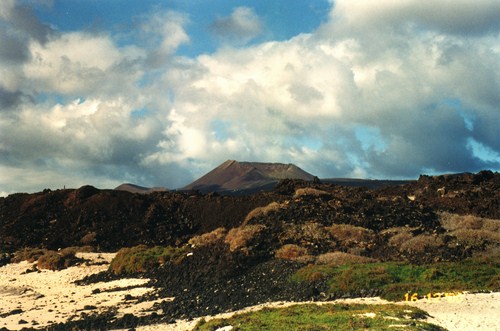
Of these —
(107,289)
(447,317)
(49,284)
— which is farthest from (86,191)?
(447,317)

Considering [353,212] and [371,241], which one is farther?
[353,212]

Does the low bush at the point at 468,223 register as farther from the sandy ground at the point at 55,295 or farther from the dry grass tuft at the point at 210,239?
the sandy ground at the point at 55,295

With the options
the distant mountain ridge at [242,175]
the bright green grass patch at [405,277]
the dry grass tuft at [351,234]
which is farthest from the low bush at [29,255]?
the distant mountain ridge at [242,175]

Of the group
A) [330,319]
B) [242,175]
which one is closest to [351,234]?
[330,319]

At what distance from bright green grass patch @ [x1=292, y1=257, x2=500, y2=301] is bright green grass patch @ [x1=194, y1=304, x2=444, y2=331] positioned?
10.8 feet

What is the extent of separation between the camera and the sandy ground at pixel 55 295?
1099 inches

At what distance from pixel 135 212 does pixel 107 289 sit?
2408 cm

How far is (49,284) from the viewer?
37531 millimetres

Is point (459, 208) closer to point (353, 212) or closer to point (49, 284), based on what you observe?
point (353, 212)

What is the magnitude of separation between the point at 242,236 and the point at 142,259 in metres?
7.17

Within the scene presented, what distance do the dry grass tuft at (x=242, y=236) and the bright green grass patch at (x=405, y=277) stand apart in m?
6.57

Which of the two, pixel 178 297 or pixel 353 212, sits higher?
pixel 353 212

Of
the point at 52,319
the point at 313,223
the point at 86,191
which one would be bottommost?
the point at 52,319

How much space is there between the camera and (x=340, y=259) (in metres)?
33.5
